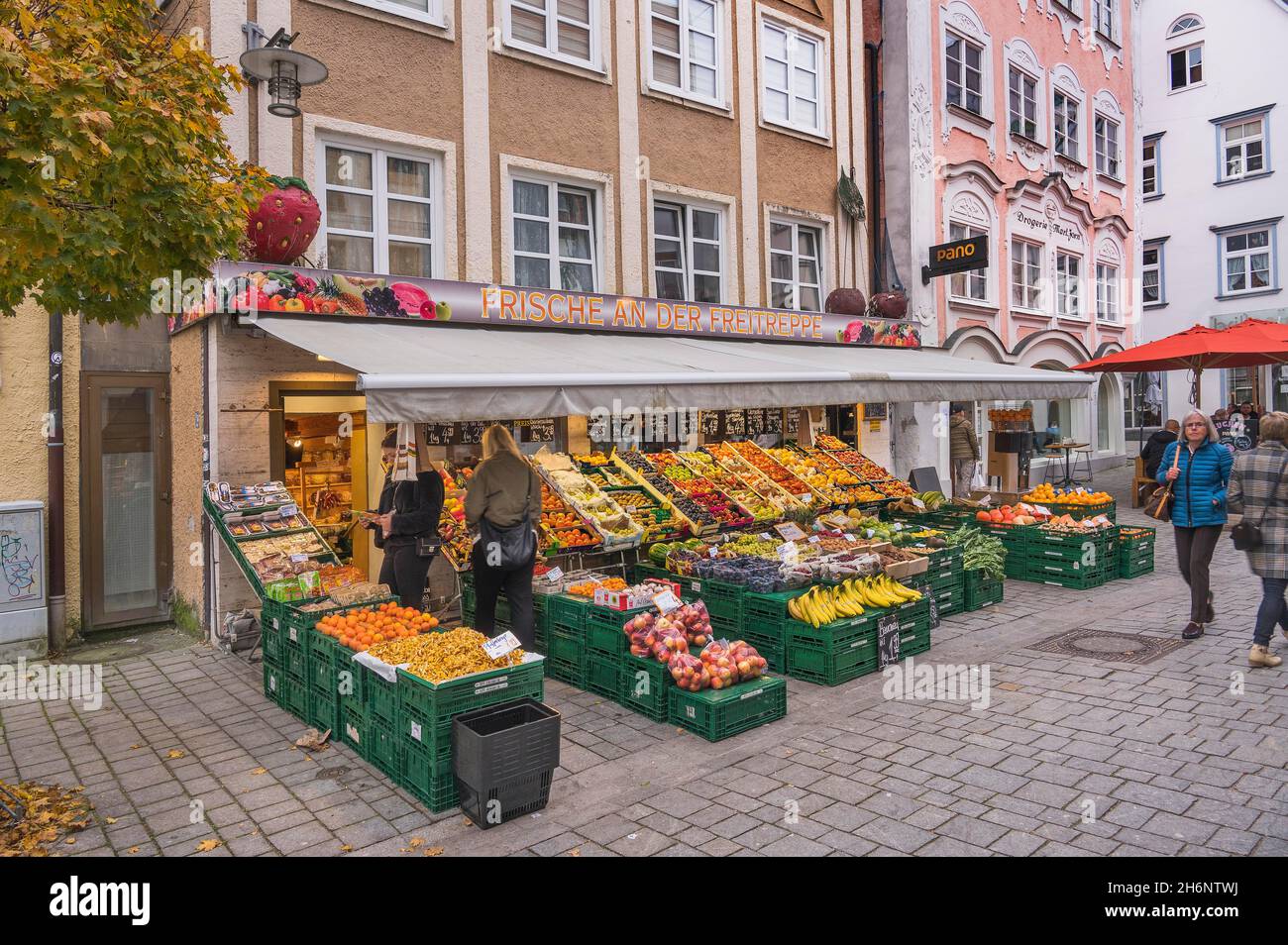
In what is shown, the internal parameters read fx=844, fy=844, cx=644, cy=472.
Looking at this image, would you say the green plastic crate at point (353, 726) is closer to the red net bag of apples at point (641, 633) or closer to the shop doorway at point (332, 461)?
the red net bag of apples at point (641, 633)

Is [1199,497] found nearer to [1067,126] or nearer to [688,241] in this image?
[688,241]

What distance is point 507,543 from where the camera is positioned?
23.0ft

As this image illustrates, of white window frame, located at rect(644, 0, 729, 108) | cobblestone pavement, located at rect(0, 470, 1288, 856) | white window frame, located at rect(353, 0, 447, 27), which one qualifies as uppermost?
white window frame, located at rect(644, 0, 729, 108)

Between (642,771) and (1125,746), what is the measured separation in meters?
3.05

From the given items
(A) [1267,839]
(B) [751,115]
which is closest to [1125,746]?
(A) [1267,839]

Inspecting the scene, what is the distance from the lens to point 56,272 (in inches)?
176

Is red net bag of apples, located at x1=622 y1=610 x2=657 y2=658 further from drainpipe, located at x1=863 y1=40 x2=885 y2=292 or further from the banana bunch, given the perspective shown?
drainpipe, located at x1=863 y1=40 x2=885 y2=292

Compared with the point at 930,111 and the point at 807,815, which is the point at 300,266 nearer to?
the point at 807,815

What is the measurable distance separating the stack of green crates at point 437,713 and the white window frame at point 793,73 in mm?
11134

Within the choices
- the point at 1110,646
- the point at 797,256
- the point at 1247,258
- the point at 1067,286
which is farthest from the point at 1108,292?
the point at 1110,646

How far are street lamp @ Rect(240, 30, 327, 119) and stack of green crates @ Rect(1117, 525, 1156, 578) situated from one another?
415 inches

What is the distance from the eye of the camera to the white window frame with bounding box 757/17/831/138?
13.5 m

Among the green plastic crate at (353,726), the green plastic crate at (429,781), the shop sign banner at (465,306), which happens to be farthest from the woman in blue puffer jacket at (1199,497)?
the green plastic crate at (353,726)

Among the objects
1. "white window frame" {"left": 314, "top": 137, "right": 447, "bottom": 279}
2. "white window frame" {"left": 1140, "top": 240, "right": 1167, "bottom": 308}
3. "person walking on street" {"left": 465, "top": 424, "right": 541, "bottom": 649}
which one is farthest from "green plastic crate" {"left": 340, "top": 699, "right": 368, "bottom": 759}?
"white window frame" {"left": 1140, "top": 240, "right": 1167, "bottom": 308}
